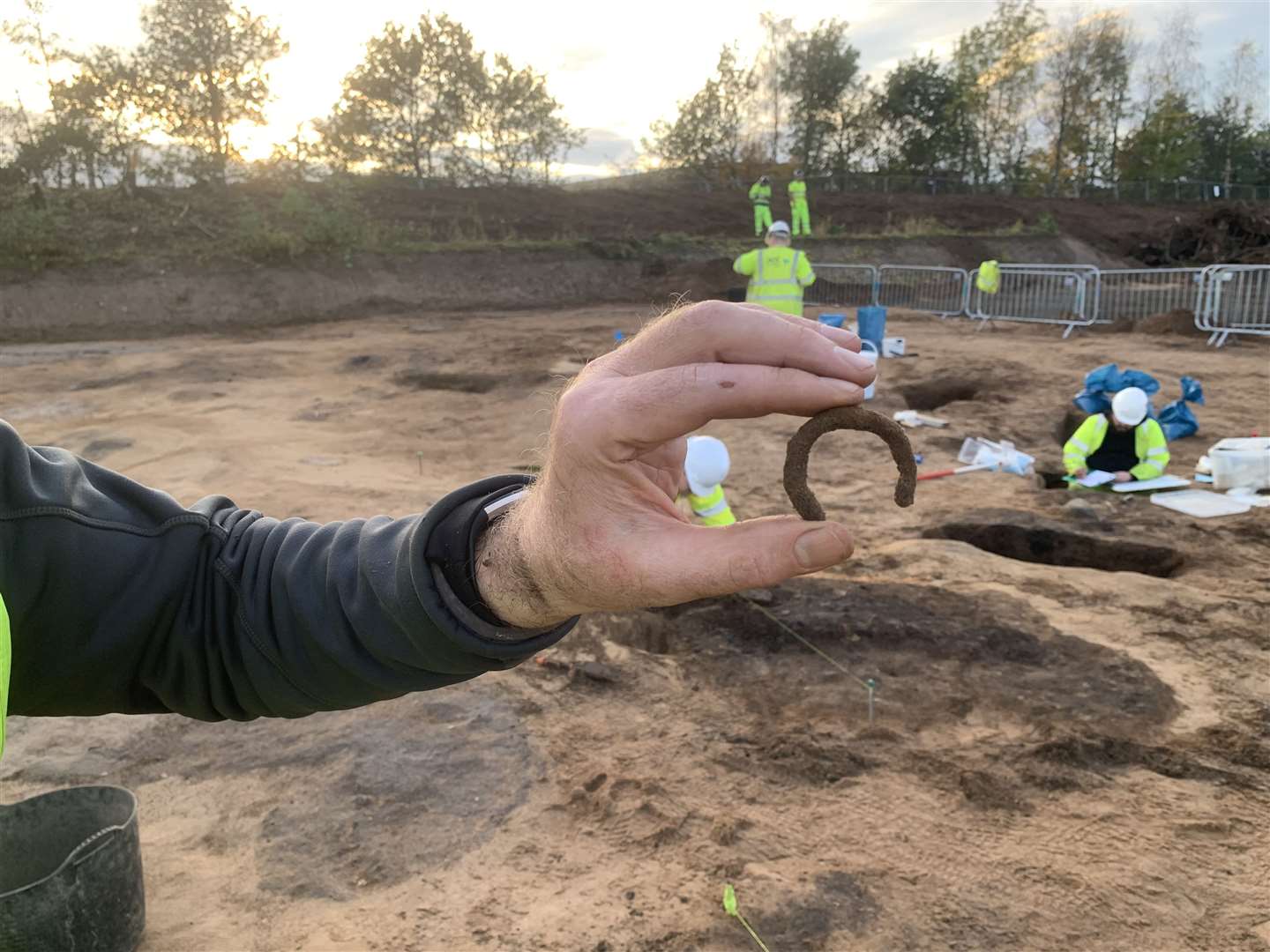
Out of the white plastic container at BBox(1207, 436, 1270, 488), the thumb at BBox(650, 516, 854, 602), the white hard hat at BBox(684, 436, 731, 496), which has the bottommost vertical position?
the white plastic container at BBox(1207, 436, 1270, 488)

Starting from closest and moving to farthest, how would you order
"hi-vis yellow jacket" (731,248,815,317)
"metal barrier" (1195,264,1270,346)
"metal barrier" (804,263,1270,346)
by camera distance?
"hi-vis yellow jacket" (731,248,815,317), "metal barrier" (1195,264,1270,346), "metal barrier" (804,263,1270,346)

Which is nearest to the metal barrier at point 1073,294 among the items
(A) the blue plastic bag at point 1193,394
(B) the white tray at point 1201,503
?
(A) the blue plastic bag at point 1193,394

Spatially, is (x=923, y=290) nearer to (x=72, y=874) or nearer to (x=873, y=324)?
(x=873, y=324)

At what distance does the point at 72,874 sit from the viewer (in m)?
2.39

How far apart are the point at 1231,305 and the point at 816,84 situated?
31169 mm

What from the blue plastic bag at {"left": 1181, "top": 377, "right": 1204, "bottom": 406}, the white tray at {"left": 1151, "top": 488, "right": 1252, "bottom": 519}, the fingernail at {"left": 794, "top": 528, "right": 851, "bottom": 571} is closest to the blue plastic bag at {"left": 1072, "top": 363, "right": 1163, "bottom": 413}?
the white tray at {"left": 1151, "top": 488, "right": 1252, "bottom": 519}

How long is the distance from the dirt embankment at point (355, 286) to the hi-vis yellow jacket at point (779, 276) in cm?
617

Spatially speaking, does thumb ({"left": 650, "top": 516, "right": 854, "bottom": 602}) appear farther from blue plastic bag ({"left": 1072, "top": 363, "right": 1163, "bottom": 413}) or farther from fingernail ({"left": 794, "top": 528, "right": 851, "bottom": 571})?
blue plastic bag ({"left": 1072, "top": 363, "right": 1163, "bottom": 413})

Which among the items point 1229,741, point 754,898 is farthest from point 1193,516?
point 754,898

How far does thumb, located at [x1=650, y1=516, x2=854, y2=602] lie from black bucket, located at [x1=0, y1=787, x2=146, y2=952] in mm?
2172

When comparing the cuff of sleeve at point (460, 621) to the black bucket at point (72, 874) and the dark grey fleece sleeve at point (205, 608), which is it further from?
the black bucket at point (72, 874)

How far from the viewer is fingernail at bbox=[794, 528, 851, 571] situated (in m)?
1.28

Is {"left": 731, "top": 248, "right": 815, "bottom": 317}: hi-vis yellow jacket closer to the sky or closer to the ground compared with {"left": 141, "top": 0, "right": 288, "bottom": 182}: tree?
closer to the ground

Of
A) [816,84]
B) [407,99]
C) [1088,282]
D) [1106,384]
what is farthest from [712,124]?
[1106,384]
